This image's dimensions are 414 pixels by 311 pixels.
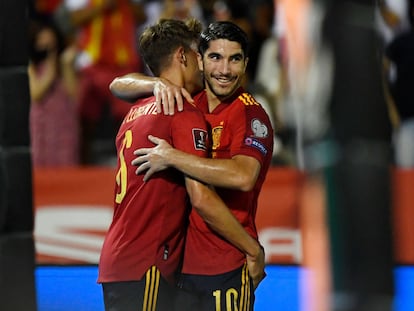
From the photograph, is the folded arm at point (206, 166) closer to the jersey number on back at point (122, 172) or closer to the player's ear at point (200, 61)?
the jersey number on back at point (122, 172)

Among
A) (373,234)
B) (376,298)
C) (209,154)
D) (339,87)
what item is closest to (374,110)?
(339,87)

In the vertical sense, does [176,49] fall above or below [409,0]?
below

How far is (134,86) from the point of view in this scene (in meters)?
4.63

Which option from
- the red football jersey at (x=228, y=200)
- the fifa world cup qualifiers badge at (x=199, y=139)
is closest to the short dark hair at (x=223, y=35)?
the red football jersey at (x=228, y=200)

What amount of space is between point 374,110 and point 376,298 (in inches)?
14.8

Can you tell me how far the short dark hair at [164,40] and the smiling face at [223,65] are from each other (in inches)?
5.4

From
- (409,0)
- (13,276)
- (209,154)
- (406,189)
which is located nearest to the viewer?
(209,154)

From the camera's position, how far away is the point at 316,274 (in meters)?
2.09

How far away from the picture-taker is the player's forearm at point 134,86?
4.49 m

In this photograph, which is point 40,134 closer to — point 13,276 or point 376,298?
point 13,276

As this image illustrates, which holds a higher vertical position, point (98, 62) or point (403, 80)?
point (98, 62)

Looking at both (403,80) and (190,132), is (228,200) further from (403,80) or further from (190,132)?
(403,80)

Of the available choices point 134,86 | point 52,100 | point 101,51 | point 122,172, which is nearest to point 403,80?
point 101,51

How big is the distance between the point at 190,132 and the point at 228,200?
1.25 feet
